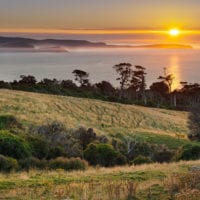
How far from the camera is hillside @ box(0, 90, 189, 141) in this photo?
38.9 meters

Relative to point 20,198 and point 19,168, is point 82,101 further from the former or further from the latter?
point 20,198

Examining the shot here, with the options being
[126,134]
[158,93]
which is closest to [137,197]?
[126,134]

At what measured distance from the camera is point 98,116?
46250mm

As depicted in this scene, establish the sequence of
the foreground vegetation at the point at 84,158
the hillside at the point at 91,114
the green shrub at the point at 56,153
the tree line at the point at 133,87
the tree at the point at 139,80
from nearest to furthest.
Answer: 1. the foreground vegetation at the point at 84,158
2. the green shrub at the point at 56,153
3. the hillside at the point at 91,114
4. the tree line at the point at 133,87
5. the tree at the point at 139,80

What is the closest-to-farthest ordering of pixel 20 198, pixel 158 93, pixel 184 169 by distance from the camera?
pixel 20 198 < pixel 184 169 < pixel 158 93

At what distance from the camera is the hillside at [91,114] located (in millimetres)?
38875

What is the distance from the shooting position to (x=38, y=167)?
16.4 metres

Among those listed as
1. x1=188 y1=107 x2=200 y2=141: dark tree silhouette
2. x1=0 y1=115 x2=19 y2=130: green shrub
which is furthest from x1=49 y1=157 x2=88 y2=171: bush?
x1=188 y1=107 x2=200 y2=141: dark tree silhouette

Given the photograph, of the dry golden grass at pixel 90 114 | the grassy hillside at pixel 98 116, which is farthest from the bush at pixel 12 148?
the dry golden grass at pixel 90 114

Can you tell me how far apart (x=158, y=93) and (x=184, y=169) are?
6820 centimetres

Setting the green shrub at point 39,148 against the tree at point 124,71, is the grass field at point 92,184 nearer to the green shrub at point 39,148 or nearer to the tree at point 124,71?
the green shrub at point 39,148

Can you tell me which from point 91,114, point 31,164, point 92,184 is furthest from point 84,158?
point 91,114

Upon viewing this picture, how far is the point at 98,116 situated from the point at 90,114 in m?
0.88

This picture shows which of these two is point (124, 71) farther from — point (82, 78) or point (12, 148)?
point (12, 148)
